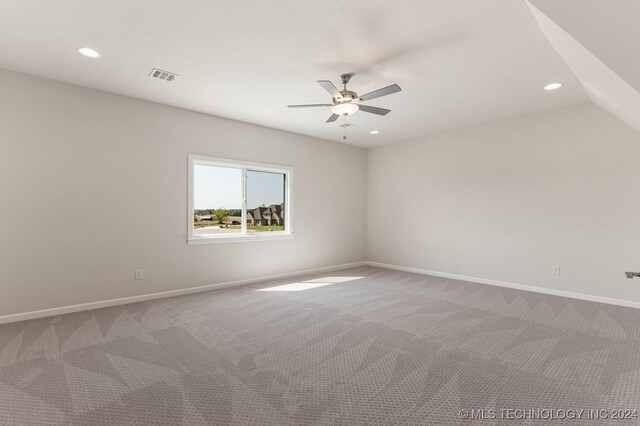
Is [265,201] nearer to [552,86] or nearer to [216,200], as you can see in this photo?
[216,200]

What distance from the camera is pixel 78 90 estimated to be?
375 centimetres

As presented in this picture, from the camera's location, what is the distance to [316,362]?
2.49 metres

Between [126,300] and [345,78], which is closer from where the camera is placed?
[345,78]

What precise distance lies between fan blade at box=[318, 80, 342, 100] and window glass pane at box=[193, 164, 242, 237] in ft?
8.93

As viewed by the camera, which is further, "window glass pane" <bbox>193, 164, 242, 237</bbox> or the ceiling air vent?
"window glass pane" <bbox>193, 164, 242, 237</bbox>

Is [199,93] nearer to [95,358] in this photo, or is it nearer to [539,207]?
[95,358]

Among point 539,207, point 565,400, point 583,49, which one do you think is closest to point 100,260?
point 565,400

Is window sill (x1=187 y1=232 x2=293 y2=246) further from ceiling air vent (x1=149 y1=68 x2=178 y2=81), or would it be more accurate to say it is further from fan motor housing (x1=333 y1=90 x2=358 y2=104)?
fan motor housing (x1=333 y1=90 x2=358 y2=104)

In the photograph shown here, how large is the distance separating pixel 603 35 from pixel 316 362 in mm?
2885

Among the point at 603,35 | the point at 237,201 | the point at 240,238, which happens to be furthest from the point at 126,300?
the point at 603,35

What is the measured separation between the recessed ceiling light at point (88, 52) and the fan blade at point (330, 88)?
2.27 m

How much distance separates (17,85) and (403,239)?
21.2ft

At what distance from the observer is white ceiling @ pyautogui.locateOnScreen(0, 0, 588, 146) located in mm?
2354

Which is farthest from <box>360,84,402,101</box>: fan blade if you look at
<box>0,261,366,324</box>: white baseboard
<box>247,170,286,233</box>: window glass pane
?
<box>0,261,366,324</box>: white baseboard
